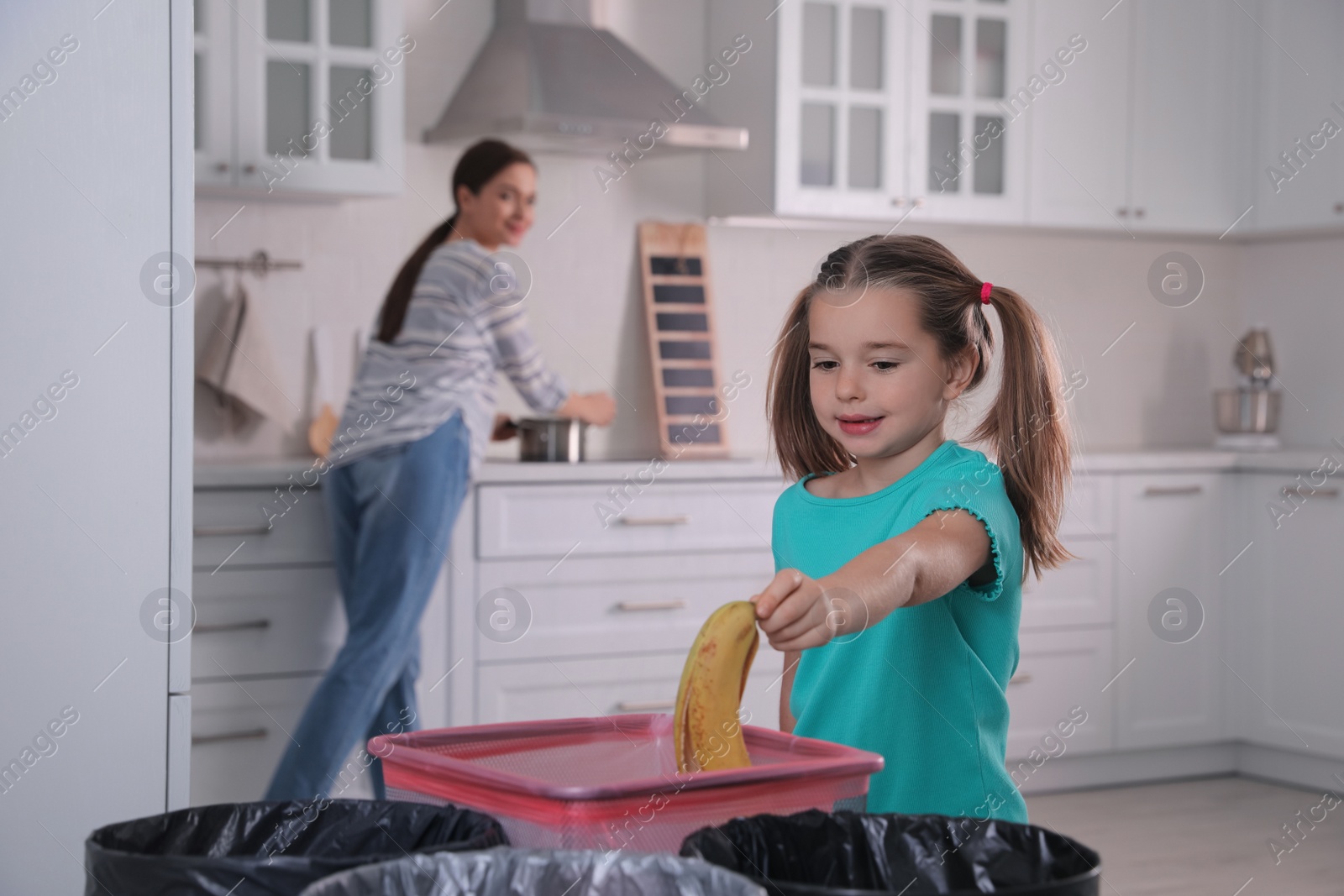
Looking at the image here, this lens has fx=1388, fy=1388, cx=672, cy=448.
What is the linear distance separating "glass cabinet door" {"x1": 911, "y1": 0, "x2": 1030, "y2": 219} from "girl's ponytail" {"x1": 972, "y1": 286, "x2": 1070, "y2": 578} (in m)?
2.37

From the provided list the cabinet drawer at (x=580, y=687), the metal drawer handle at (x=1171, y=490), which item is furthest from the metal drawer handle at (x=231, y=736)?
the metal drawer handle at (x=1171, y=490)

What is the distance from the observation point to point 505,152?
300 centimetres

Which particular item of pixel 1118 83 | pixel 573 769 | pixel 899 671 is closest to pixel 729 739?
pixel 573 769

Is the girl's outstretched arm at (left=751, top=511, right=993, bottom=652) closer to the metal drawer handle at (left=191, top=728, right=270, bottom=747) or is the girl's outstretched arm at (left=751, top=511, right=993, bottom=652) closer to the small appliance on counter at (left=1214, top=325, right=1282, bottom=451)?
the metal drawer handle at (left=191, top=728, right=270, bottom=747)

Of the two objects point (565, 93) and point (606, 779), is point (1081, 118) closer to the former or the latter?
point (565, 93)

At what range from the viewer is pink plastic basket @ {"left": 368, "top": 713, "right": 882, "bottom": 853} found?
30.6 inches

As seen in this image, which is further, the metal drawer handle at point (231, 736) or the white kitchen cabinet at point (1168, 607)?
the white kitchen cabinet at point (1168, 607)

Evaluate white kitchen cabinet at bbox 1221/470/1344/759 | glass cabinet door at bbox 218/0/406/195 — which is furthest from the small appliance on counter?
glass cabinet door at bbox 218/0/406/195

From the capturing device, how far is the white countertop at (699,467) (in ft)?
9.25

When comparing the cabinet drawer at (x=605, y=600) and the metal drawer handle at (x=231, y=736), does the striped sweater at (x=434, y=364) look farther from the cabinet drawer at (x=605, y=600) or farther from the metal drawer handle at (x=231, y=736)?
the metal drawer handle at (x=231, y=736)

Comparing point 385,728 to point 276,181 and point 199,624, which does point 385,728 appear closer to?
point 199,624

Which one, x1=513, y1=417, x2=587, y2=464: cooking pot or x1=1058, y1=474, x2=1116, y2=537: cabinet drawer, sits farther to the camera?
x1=1058, y1=474, x2=1116, y2=537: cabinet drawer

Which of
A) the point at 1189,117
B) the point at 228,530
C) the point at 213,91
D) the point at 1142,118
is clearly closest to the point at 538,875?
the point at 228,530

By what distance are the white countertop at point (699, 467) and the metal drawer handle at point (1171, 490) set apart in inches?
1.7
